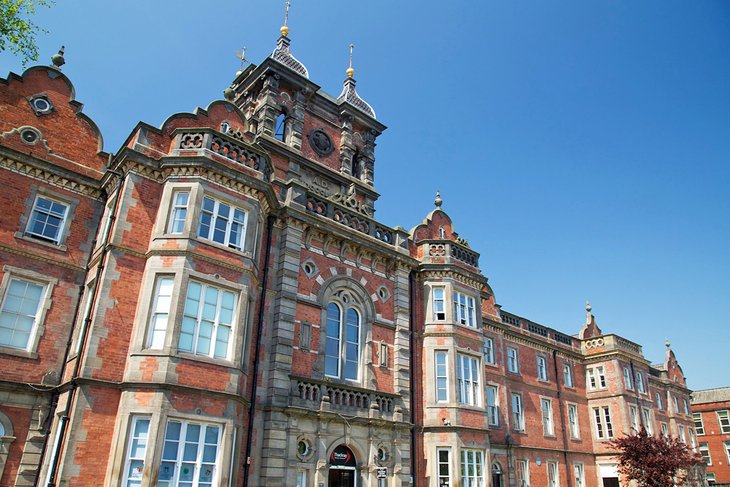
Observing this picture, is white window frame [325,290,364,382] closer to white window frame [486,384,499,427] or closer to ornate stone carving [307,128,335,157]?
ornate stone carving [307,128,335,157]

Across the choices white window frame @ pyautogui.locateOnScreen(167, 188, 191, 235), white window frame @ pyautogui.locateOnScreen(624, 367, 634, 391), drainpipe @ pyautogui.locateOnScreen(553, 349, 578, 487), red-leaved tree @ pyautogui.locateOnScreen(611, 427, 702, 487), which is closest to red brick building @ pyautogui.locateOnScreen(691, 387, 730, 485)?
white window frame @ pyautogui.locateOnScreen(624, 367, 634, 391)

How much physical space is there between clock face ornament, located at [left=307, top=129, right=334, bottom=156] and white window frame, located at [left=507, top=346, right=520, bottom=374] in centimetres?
1546

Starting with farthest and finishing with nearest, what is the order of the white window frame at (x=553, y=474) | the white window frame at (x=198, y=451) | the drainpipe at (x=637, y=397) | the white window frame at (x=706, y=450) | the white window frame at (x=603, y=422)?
the white window frame at (x=706, y=450) → the drainpipe at (x=637, y=397) → the white window frame at (x=603, y=422) → the white window frame at (x=553, y=474) → the white window frame at (x=198, y=451)

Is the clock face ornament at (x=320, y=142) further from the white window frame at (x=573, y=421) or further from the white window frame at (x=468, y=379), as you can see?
the white window frame at (x=573, y=421)

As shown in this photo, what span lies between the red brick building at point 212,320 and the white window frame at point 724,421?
146 feet

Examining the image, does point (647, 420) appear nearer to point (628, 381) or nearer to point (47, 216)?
point (628, 381)

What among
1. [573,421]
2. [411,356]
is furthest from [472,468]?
[573,421]

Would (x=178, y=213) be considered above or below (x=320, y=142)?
below

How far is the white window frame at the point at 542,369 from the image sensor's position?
33.9 meters

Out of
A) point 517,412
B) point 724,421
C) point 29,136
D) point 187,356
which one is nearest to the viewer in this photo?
point 187,356

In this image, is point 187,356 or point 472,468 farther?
point 472,468

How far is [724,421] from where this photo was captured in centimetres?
5503

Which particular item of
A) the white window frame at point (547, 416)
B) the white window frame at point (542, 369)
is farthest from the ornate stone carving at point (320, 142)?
the white window frame at point (547, 416)

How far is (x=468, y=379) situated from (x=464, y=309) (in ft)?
10.2
